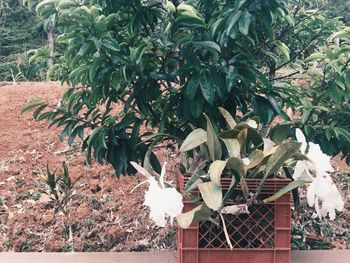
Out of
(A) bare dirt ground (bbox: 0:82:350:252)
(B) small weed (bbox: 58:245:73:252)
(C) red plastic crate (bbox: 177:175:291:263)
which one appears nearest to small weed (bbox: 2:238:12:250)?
(A) bare dirt ground (bbox: 0:82:350:252)

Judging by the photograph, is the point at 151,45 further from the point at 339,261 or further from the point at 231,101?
the point at 339,261

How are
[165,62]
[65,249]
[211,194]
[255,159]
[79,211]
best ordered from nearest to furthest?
[211,194] < [255,159] < [165,62] < [65,249] < [79,211]

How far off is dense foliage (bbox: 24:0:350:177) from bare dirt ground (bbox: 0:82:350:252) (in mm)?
752

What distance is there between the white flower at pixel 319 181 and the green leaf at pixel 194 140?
30 cm

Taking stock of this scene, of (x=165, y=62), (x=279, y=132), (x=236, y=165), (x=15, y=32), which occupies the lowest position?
(x=236, y=165)

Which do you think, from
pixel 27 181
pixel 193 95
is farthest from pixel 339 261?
pixel 27 181

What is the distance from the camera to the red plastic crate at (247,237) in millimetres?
1465

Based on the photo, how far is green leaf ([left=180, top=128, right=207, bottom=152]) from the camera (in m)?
1.48

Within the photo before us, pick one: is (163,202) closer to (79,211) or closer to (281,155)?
(281,155)

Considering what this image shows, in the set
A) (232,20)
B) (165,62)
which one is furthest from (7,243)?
(232,20)

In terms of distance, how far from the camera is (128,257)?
1.92 m

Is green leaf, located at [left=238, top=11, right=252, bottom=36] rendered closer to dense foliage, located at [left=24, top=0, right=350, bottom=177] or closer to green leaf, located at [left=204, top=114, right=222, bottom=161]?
dense foliage, located at [left=24, top=0, right=350, bottom=177]

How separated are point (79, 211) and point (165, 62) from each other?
4.83 feet

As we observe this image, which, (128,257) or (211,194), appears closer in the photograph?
(211,194)
